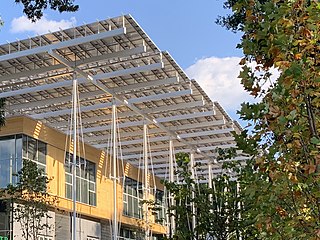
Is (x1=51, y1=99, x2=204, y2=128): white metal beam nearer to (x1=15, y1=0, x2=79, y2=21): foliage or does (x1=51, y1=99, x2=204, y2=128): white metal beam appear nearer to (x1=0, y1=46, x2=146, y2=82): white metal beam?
(x1=0, y1=46, x2=146, y2=82): white metal beam

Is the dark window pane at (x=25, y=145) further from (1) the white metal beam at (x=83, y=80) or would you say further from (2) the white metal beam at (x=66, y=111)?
(2) the white metal beam at (x=66, y=111)

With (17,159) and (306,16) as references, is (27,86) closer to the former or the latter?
(17,159)

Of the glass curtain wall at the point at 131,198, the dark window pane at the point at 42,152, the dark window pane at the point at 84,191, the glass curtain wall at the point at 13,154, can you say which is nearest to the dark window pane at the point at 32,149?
the glass curtain wall at the point at 13,154

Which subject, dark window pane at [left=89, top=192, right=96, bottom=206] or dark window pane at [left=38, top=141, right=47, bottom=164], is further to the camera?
dark window pane at [left=89, top=192, right=96, bottom=206]

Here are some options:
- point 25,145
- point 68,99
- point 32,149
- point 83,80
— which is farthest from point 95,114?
point 83,80

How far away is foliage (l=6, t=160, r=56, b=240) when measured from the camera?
72.2 ft

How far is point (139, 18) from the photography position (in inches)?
801

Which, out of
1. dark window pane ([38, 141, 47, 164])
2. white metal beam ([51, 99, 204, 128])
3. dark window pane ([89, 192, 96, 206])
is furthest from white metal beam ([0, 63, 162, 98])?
dark window pane ([89, 192, 96, 206])

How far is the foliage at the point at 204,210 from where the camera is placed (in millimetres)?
8312

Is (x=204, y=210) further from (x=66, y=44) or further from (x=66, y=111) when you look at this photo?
(x=66, y=111)

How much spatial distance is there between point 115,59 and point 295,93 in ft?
64.8

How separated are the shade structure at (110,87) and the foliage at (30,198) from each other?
12.4 ft

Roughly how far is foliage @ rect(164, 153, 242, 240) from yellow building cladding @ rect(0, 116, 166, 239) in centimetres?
1217

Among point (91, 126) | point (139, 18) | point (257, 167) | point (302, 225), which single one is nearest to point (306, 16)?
point (257, 167)
